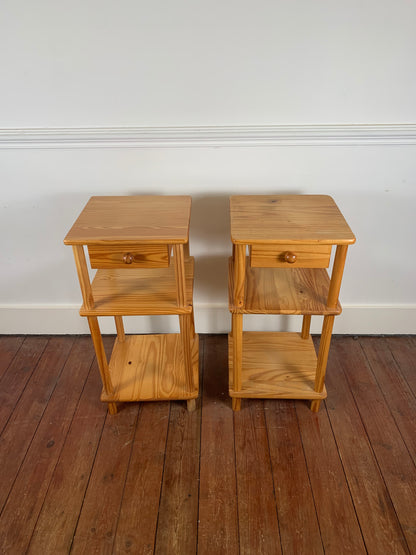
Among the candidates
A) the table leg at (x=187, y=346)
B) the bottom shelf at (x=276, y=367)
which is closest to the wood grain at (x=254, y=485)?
the bottom shelf at (x=276, y=367)

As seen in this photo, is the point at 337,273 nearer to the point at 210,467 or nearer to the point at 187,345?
the point at 187,345

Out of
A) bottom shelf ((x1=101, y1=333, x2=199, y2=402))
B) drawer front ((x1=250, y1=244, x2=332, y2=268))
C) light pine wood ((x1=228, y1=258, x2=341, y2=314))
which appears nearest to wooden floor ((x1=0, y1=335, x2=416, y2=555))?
bottom shelf ((x1=101, y1=333, x2=199, y2=402))

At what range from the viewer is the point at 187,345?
1.43m

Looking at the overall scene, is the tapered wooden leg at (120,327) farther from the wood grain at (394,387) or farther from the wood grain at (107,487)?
the wood grain at (394,387)

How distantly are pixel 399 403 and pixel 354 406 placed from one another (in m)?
0.18

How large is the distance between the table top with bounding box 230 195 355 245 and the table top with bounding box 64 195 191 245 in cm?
18

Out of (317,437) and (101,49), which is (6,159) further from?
(317,437)

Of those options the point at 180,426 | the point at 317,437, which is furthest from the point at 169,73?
the point at 317,437

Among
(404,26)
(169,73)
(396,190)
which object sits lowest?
(396,190)

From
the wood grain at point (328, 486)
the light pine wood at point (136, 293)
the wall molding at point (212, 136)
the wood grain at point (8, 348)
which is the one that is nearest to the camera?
the wood grain at point (328, 486)

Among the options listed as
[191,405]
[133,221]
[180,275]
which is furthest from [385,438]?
[133,221]

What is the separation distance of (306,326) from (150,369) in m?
0.70

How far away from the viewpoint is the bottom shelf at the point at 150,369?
A: 5.08ft

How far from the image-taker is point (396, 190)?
1.62 metres
